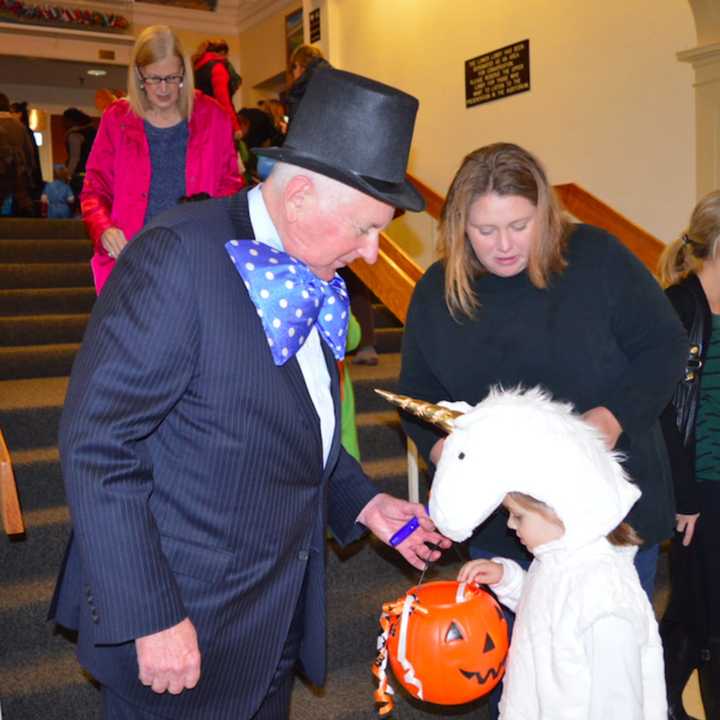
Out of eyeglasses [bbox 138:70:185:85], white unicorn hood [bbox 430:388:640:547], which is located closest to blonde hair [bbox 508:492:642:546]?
white unicorn hood [bbox 430:388:640:547]

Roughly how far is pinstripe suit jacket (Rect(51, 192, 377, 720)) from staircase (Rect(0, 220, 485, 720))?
59.3 inches

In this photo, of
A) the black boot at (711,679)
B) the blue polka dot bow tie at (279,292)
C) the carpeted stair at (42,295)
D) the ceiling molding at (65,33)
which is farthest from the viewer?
the ceiling molding at (65,33)

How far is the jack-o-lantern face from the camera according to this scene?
194 cm

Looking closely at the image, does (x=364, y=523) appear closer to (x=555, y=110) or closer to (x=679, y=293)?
(x=679, y=293)

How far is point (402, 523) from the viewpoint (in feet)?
6.67

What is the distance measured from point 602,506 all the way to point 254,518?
2.28 feet

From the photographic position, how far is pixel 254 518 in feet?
5.24

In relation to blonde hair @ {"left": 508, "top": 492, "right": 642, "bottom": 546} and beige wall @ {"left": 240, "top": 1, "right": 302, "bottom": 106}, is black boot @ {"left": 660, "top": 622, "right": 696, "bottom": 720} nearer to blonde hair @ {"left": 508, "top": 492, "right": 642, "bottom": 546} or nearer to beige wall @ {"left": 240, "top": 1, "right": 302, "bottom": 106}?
blonde hair @ {"left": 508, "top": 492, "right": 642, "bottom": 546}

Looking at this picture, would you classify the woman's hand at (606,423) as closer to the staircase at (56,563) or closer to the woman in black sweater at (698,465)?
the woman in black sweater at (698,465)

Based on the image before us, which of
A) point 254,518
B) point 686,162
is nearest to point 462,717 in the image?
point 254,518

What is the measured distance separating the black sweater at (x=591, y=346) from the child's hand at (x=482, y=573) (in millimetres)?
246

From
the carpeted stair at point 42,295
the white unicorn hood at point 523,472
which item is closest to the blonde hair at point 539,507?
the white unicorn hood at point 523,472

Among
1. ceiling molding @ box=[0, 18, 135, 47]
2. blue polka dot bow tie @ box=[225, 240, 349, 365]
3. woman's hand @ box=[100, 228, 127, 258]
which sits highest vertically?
ceiling molding @ box=[0, 18, 135, 47]

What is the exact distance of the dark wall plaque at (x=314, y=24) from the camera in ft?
33.5
